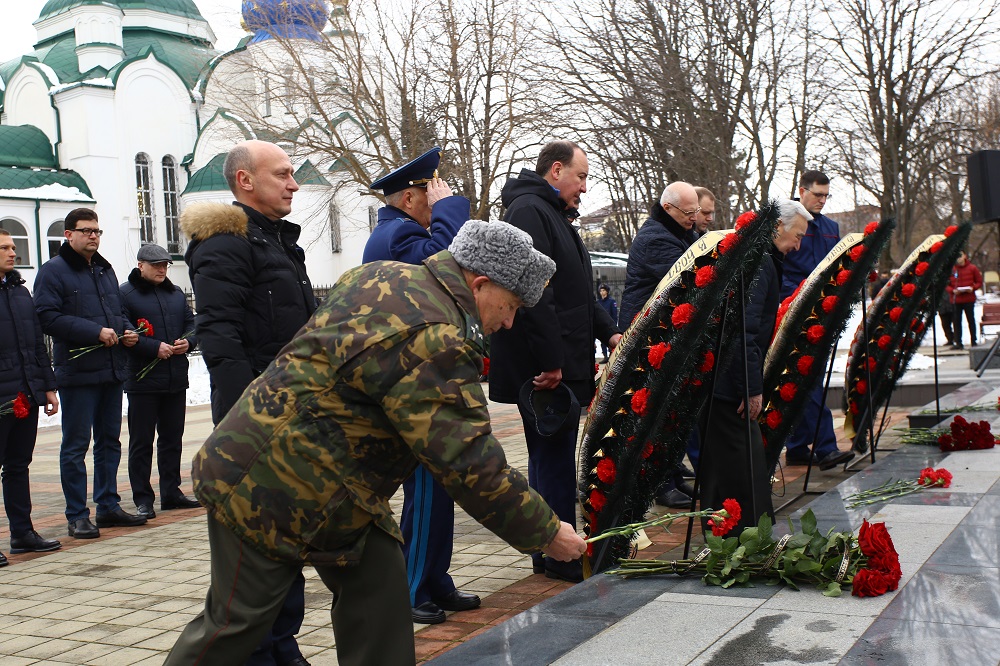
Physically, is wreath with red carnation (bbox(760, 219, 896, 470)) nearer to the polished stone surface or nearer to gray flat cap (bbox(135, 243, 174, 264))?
the polished stone surface

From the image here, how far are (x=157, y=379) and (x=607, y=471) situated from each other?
461cm

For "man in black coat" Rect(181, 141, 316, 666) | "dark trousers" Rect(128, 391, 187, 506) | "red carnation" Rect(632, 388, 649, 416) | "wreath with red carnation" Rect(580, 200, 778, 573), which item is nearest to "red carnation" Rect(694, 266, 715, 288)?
"wreath with red carnation" Rect(580, 200, 778, 573)

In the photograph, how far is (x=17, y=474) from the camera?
6648mm

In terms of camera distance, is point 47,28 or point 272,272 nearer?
point 272,272

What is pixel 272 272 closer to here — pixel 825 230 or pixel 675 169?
pixel 825 230

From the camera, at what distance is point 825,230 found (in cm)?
816

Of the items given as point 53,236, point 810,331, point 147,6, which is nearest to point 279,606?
point 810,331

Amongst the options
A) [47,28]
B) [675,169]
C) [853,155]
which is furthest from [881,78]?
[47,28]

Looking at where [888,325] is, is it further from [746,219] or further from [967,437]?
[746,219]

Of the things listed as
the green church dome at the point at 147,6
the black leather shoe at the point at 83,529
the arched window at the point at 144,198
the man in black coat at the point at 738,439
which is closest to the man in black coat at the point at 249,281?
the man in black coat at the point at 738,439

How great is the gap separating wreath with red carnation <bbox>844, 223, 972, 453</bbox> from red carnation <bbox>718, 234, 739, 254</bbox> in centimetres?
346

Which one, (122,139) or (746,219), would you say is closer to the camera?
(746,219)

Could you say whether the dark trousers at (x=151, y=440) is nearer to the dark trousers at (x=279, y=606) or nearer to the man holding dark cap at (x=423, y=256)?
the man holding dark cap at (x=423, y=256)

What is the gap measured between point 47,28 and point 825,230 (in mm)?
45987
